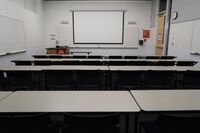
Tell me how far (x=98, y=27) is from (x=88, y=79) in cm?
669

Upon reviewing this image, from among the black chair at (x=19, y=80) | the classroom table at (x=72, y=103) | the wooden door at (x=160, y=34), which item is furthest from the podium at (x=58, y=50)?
the classroom table at (x=72, y=103)

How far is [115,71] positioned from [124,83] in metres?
0.29

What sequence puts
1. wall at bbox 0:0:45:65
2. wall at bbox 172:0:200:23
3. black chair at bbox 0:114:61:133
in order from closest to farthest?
black chair at bbox 0:114:61:133 < wall at bbox 172:0:200:23 < wall at bbox 0:0:45:65

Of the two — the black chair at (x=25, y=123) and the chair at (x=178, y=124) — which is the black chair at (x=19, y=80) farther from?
the chair at (x=178, y=124)

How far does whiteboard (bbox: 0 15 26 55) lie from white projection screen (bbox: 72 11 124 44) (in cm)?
328

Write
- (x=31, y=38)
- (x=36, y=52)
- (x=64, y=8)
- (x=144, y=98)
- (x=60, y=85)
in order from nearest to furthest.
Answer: (x=144, y=98), (x=60, y=85), (x=31, y=38), (x=36, y=52), (x=64, y=8)

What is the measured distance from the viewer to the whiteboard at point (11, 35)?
17.6 ft

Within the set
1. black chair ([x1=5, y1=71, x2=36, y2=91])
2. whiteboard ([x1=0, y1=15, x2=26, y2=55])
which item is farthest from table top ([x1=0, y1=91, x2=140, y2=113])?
whiteboard ([x1=0, y1=15, x2=26, y2=55])

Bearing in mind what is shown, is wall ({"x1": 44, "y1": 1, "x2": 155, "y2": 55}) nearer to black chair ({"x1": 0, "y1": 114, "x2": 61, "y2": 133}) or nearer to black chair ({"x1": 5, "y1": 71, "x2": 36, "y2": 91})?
black chair ({"x1": 5, "y1": 71, "x2": 36, "y2": 91})

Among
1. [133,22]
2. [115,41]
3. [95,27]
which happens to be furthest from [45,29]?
[133,22]

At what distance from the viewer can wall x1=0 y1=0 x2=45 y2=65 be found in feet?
18.5

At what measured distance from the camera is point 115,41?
9570mm

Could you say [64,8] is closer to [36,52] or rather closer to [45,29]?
[45,29]

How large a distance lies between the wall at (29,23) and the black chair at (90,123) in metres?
4.93
